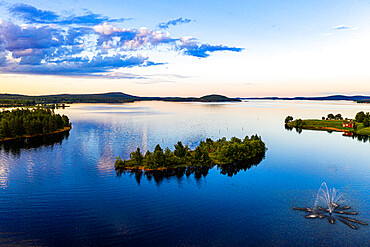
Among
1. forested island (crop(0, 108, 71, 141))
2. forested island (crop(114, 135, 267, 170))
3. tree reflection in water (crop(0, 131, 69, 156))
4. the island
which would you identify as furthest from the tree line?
forested island (crop(0, 108, 71, 141))

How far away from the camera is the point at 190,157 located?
90.7 meters

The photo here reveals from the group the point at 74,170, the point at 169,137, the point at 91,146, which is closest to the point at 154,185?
the point at 74,170

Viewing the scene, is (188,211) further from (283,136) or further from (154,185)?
(283,136)

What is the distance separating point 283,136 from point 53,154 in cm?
12634

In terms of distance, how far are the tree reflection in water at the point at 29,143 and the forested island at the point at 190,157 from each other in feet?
181

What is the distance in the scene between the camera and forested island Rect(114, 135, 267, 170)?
84500 mm

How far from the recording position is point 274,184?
71812 millimetres

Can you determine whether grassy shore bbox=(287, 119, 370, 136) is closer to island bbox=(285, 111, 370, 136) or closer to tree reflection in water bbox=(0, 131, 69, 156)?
island bbox=(285, 111, 370, 136)

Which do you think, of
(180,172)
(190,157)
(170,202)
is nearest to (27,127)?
(190,157)

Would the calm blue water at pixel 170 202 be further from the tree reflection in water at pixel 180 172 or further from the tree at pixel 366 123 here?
the tree at pixel 366 123

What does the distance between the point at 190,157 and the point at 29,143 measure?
287 feet

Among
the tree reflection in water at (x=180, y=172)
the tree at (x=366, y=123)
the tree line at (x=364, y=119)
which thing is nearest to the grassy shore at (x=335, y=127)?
the tree at (x=366, y=123)

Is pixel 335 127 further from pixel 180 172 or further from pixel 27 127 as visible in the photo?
pixel 27 127

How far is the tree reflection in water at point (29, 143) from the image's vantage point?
11154 centimetres
